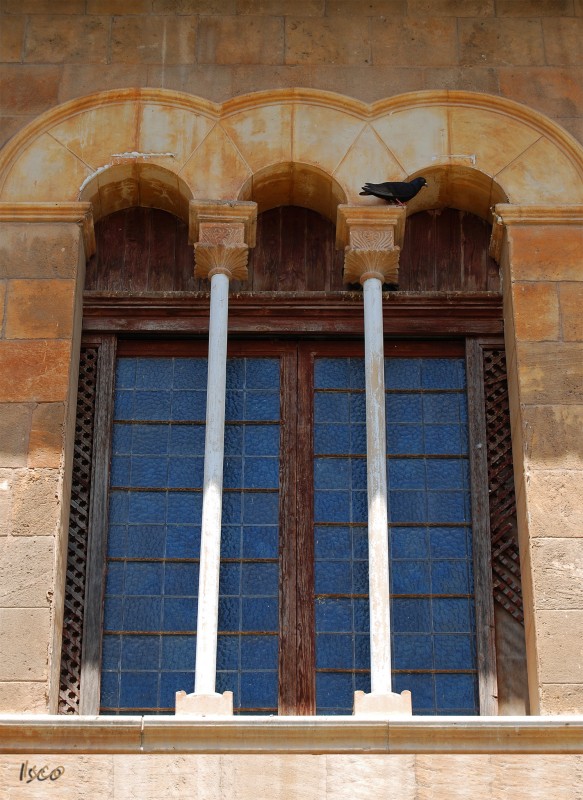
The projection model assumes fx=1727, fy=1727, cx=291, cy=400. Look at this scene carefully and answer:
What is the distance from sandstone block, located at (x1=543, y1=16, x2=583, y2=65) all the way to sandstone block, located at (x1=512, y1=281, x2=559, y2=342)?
1.82m

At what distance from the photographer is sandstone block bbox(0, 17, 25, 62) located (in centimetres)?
1186

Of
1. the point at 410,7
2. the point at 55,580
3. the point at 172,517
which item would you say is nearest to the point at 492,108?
the point at 410,7

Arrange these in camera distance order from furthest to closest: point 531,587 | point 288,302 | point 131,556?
point 288,302
point 131,556
point 531,587

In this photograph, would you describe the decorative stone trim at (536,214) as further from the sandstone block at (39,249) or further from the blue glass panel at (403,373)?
the sandstone block at (39,249)

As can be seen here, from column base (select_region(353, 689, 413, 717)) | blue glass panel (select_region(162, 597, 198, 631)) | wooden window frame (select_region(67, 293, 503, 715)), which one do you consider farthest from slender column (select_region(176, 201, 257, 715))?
column base (select_region(353, 689, 413, 717))

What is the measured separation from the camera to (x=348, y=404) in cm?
1118

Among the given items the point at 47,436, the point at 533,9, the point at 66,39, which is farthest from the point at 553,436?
the point at 66,39

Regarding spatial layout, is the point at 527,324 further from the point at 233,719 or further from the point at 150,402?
the point at 233,719

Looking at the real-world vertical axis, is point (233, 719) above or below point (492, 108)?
below

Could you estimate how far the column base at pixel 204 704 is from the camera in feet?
30.6

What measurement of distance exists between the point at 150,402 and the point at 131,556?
109 cm

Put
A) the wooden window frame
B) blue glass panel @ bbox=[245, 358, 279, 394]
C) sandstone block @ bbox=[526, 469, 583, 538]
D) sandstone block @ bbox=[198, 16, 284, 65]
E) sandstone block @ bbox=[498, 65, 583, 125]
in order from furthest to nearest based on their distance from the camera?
sandstone block @ bbox=[198, 16, 284, 65] → sandstone block @ bbox=[498, 65, 583, 125] → blue glass panel @ bbox=[245, 358, 279, 394] → the wooden window frame → sandstone block @ bbox=[526, 469, 583, 538]

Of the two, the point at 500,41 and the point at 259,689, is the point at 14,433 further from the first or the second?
the point at 500,41

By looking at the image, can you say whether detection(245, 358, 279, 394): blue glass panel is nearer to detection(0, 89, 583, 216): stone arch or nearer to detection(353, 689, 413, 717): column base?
detection(0, 89, 583, 216): stone arch
